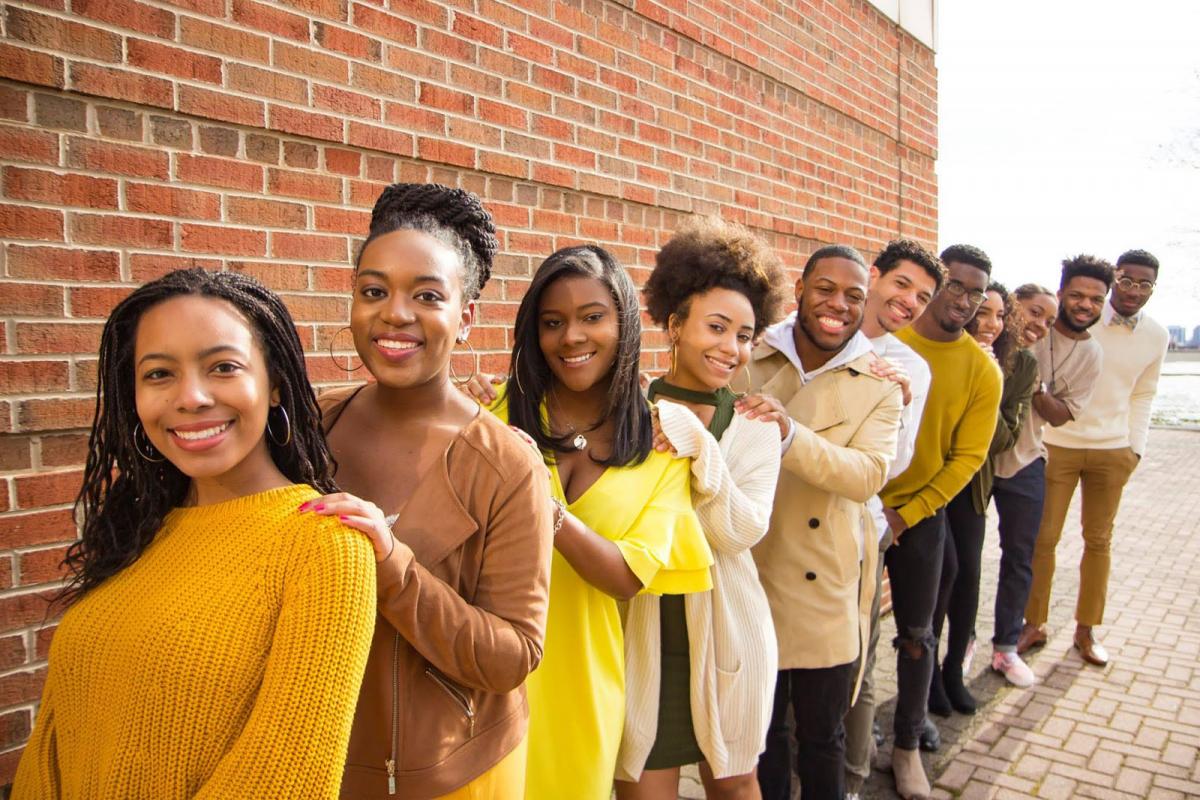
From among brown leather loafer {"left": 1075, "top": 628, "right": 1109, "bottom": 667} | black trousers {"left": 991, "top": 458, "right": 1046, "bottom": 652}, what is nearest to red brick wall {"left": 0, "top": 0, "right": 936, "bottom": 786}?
black trousers {"left": 991, "top": 458, "right": 1046, "bottom": 652}

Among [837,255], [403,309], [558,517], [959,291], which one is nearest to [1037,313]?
[959,291]

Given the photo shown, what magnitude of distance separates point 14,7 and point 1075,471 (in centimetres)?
576

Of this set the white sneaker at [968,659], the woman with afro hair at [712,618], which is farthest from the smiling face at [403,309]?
the white sneaker at [968,659]

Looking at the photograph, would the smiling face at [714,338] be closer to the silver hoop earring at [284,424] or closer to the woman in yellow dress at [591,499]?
the woman in yellow dress at [591,499]

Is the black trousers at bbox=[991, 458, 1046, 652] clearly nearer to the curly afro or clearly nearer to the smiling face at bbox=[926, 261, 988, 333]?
the smiling face at bbox=[926, 261, 988, 333]

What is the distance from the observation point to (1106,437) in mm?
5312

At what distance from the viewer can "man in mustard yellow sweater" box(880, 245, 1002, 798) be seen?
3.65 meters

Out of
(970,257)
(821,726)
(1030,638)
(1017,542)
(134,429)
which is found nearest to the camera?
(134,429)

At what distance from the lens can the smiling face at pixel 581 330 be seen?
2100 millimetres

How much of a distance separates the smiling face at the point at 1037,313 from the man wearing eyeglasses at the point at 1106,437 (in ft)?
2.84

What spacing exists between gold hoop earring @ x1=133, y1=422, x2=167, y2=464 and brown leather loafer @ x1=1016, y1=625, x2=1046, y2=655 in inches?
205

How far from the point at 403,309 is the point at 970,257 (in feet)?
9.82

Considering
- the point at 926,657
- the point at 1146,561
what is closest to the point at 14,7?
the point at 926,657

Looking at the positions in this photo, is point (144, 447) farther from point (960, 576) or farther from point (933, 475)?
point (960, 576)
